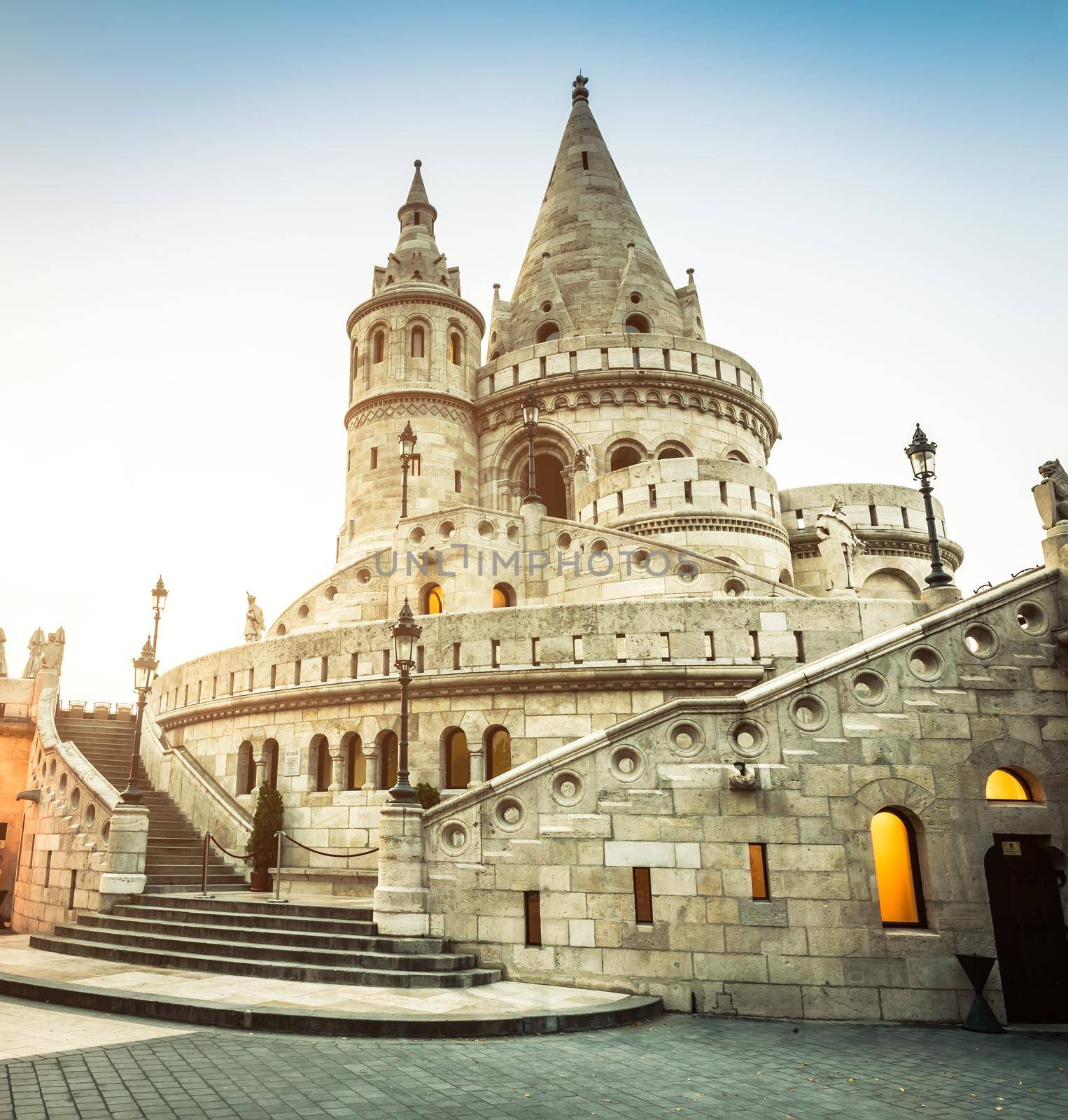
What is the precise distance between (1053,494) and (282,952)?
11530mm

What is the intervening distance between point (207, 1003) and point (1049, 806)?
9.65 metres

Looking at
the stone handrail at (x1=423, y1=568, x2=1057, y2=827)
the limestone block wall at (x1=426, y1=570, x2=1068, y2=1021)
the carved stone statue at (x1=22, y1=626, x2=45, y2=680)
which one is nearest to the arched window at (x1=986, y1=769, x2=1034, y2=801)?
the limestone block wall at (x1=426, y1=570, x2=1068, y2=1021)

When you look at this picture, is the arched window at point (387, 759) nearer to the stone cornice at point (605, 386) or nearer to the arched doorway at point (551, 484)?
the stone cornice at point (605, 386)

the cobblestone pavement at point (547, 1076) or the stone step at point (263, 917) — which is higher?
the stone step at point (263, 917)

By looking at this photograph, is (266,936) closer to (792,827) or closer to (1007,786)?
(792,827)

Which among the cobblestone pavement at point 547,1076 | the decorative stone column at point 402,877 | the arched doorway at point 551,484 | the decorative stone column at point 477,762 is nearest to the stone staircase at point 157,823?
the decorative stone column at point 477,762

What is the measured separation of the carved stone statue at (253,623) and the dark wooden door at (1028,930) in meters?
19.3

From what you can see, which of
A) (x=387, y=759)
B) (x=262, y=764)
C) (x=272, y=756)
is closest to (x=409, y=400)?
(x=272, y=756)

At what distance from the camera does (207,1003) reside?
9070 millimetres

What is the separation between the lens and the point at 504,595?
71.2ft

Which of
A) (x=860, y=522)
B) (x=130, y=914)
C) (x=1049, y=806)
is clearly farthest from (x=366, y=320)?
(x=1049, y=806)

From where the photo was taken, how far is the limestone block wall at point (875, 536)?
91.1ft

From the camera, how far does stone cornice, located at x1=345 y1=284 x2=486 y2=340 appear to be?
98.1 ft

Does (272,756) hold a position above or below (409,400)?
below
